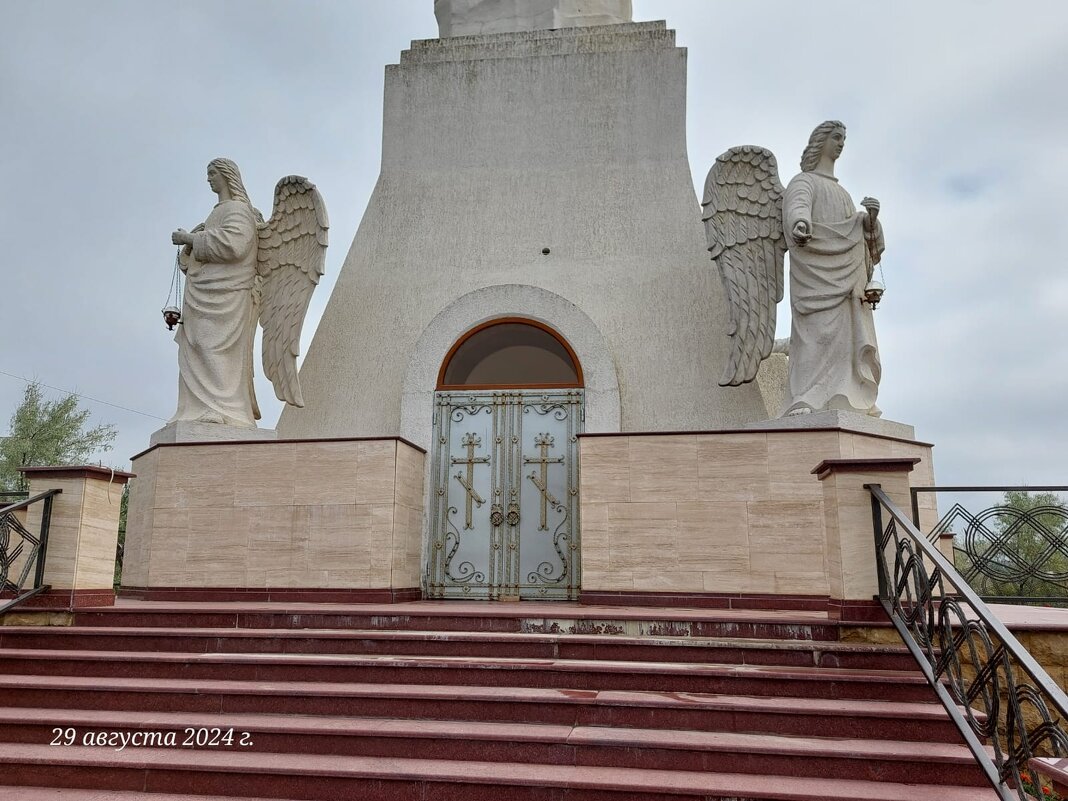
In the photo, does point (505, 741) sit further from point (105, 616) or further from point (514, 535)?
point (514, 535)

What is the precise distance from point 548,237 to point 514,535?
3.44 meters

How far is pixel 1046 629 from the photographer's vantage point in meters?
5.02

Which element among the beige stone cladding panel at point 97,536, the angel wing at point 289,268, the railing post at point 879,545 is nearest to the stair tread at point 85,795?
the beige stone cladding panel at point 97,536

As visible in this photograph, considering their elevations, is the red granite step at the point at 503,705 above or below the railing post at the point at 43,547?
below

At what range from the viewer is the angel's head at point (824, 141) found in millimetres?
8297

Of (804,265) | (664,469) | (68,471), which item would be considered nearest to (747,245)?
(804,265)

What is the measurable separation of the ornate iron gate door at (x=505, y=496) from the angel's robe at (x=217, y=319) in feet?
7.11

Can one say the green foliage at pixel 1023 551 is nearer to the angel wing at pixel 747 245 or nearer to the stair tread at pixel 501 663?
the stair tread at pixel 501 663

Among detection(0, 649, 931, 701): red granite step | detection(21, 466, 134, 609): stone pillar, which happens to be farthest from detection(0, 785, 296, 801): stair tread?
detection(21, 466, 134, 609): stone pillar

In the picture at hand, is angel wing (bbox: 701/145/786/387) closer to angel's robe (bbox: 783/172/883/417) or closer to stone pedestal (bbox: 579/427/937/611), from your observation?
angel's robe (bbox: 783/172/883/417)

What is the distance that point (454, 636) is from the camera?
18.5 ft

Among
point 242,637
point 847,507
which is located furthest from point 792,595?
point 242,637

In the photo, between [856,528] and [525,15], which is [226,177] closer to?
[525,15]

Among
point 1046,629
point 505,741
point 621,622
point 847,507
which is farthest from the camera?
point 621,622
